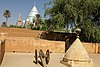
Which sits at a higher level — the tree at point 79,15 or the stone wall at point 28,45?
the tree at point 79,15

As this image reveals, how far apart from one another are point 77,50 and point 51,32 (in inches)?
785

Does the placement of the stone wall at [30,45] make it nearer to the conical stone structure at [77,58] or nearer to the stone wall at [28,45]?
the stone wall at [28,45]

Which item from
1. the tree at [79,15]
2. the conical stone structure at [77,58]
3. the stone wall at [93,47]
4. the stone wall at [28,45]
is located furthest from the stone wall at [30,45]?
the conical stone structure at [77,58]

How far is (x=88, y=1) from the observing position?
33906 mm

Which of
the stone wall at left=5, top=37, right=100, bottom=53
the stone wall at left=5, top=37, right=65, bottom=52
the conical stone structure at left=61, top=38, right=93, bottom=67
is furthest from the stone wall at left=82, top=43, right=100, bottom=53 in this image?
the conical stone structure at left=61, top=38, right=93, bottom=67

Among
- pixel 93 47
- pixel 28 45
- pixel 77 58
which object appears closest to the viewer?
pixel 77 58

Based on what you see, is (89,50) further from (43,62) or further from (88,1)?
(43,62)

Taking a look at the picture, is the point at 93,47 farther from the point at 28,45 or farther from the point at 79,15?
the point at 28,45

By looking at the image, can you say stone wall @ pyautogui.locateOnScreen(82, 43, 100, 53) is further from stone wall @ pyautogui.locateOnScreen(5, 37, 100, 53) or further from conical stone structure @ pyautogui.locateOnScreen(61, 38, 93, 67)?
conical stone structure @ pyautogui.locateOnScreen(61, 38, 93, 67)

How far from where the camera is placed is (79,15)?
3453 cm

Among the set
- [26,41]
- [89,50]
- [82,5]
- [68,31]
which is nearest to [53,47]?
[26,41]

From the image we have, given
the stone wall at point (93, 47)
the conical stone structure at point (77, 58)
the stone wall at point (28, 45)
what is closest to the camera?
the conical stone structure at point (77, 58)

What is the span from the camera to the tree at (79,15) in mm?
34312

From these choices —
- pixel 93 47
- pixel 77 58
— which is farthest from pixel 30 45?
pixel 77 58
